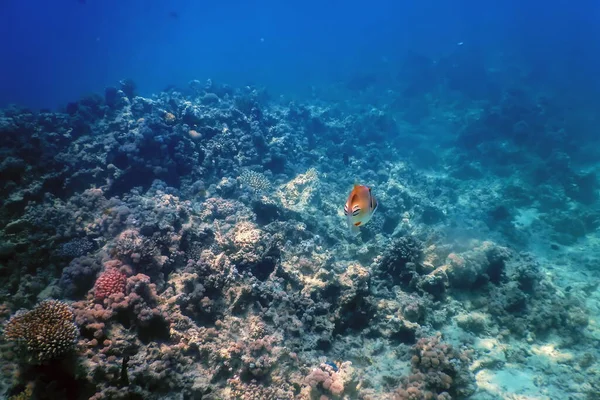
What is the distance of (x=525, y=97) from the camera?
2706 centimetres

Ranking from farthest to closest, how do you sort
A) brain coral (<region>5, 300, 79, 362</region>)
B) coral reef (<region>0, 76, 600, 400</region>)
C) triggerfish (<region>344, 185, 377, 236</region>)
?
coral reef (<region>0, 76, 600, 400</region>), brain coral (<region>5, 300, 79, 362</region>), triggerfish (<region>344, 185, 377, 236</region>)

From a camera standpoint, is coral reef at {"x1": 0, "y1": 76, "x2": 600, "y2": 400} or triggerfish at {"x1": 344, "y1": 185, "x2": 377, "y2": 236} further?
coral reef at {"x1": 0, "y1": 76, "x2": 600, "y2": 400}

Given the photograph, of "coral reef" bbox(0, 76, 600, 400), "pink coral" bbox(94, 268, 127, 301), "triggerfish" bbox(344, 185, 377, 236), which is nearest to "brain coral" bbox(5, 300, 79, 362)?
"coral reef" bbox(0, 76, 600, 400)

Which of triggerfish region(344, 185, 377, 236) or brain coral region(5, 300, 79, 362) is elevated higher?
triggerfish region(344, 185, 377, 236)

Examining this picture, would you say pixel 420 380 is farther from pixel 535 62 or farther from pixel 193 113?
pixel 535 62

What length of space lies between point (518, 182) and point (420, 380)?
1622cm

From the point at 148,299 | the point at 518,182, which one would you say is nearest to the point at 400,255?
the point at 148,299

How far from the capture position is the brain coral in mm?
4355

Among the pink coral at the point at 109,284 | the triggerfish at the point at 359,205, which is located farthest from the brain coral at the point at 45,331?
the triggerfish at the point at 359,205

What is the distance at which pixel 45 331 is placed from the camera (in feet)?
14.6

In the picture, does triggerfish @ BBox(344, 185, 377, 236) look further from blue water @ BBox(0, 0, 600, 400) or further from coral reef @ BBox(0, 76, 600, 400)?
coral reef @ BBox(0, 76, 600, 400)

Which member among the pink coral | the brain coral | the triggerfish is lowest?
the brain coral

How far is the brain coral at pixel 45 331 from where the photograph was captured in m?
4.36

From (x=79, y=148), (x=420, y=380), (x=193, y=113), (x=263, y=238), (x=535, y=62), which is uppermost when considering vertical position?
(x=535, y=62)
